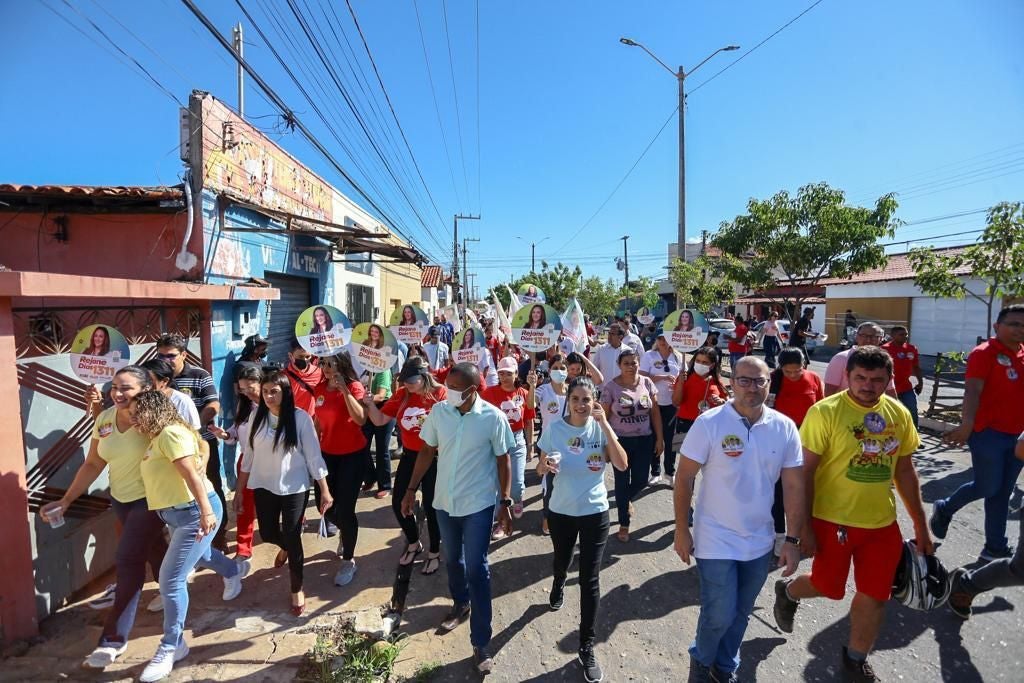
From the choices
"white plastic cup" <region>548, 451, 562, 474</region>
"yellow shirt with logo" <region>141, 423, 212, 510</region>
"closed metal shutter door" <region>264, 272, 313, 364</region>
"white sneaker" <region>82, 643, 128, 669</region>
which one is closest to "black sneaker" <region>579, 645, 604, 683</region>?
"white plastic cup" <region>548, 451, 562, 474</region>

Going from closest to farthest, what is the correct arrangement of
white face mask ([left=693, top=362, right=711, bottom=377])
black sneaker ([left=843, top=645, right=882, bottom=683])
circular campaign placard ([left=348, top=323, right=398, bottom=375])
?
black sneaker ([left=843, top=645, right=882, bottom=683]), white face mask ([left=693, top=362, right=711, bottom=377]), circular campaign placard ([left=348, top=323, right=398, bottom=375])

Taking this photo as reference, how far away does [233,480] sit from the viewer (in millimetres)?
6246

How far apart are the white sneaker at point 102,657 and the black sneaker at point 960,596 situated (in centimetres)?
514

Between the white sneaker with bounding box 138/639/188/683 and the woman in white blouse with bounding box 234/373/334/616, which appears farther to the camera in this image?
the woman in white blouse with bounding box 234/373/334/616

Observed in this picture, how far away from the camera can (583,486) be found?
3096mm

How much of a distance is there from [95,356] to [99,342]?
0.12 m

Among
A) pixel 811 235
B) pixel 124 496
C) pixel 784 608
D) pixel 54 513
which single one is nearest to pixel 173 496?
pixel 124 496

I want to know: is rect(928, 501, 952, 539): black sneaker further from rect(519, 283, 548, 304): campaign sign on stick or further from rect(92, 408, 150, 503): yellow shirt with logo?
rect(92, 408, 150, 503): yellow shirt with logo

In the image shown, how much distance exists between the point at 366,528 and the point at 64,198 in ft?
18.5

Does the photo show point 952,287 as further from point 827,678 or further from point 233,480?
point 233,480

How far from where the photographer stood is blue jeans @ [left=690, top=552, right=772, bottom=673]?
98.7 inches

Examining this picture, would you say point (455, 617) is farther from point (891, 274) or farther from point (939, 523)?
point (891, 274)

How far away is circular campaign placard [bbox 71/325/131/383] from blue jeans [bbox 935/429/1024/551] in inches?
259

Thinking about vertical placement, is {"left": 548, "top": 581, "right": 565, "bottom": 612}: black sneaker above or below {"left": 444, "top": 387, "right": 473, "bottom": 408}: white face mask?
below
